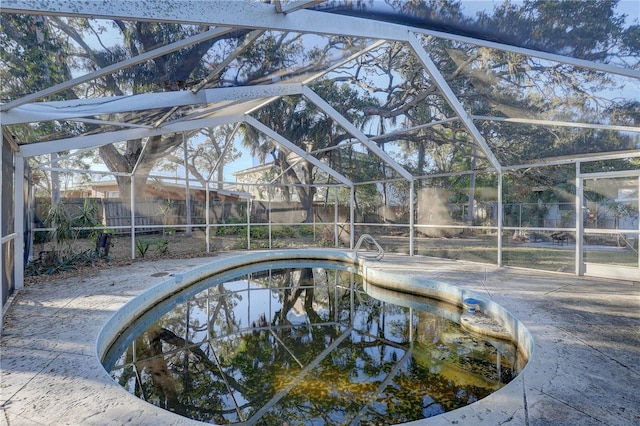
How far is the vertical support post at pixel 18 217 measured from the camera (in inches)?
202

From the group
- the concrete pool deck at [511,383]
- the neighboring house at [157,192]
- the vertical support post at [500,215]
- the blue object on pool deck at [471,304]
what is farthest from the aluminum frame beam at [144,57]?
the vertical support post at [500,215]

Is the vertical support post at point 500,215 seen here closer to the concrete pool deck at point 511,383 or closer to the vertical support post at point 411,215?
the concrete pool deck at point 511,383

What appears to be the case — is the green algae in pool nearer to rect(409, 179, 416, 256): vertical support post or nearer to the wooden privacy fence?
rect(409, 179, 416, 256): vertical support post

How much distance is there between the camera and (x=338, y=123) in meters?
7.71

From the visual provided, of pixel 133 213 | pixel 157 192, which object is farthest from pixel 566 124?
pixel 157 192

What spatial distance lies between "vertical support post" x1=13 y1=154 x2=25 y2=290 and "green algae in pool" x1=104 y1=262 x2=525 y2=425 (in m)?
2.35

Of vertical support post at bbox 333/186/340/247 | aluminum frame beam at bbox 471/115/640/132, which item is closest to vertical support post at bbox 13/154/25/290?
aluminum frame beam at bbox 471/115/640/132

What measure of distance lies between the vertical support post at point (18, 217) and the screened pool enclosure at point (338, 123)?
3cm

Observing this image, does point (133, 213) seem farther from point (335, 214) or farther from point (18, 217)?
point (335, 214)

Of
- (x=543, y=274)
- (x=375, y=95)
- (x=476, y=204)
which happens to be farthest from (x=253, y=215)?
(x=543, y=274)

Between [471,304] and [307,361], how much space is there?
2.68 m

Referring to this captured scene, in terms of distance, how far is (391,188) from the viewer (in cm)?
1000

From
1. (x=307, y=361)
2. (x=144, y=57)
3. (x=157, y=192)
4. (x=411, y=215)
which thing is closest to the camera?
(x=144, y=57)

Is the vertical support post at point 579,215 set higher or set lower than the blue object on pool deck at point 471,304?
higher
